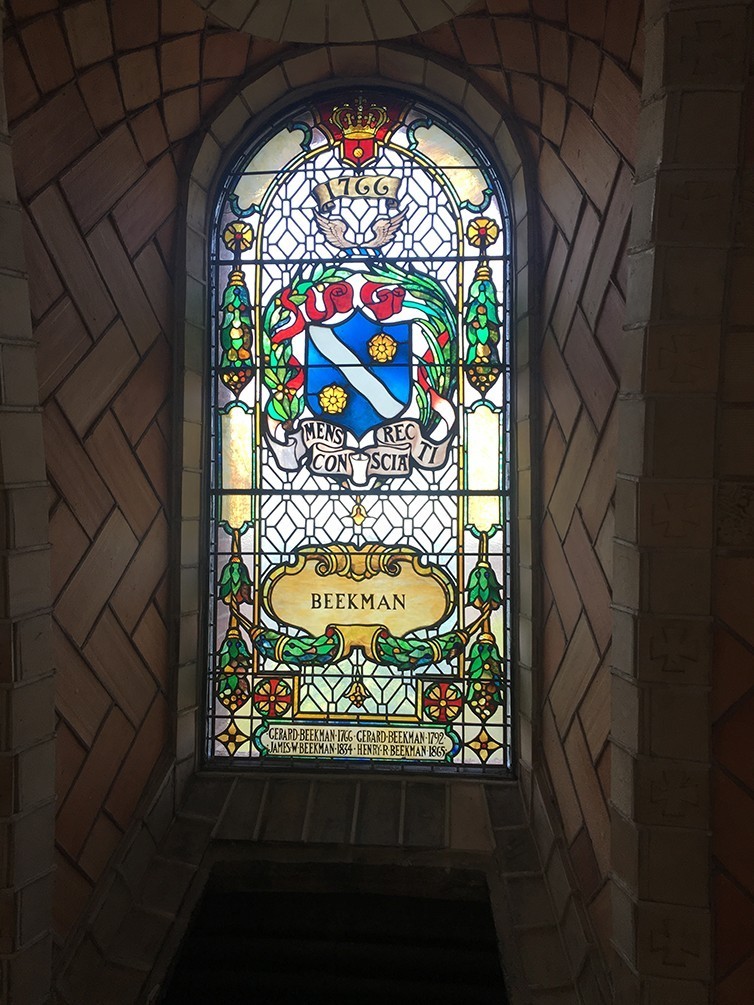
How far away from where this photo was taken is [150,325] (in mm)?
2402

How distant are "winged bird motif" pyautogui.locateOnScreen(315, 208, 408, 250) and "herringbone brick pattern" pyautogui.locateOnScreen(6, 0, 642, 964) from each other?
0.47 m

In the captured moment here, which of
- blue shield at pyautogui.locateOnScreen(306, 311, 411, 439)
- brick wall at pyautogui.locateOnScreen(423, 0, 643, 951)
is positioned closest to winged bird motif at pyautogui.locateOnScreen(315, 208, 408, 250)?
blue shield at pyautogui.locateOnScreen(306, 311, 411, 439)

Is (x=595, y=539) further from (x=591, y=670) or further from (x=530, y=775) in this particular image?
(x=530, y=775)

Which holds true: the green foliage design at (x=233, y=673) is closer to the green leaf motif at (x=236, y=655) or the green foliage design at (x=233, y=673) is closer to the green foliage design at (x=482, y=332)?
the green leaf motif at (x=236, y=655)

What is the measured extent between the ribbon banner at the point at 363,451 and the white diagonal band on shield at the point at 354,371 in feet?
0.19

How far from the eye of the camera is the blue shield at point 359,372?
2.53 m

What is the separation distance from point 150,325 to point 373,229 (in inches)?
30.8

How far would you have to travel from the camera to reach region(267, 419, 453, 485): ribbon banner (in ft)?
8.25

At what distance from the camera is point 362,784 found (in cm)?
243

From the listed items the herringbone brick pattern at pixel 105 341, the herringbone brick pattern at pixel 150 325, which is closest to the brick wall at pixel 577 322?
the herringbone brick pattern at pixel 150 325

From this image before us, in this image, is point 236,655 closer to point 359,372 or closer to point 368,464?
point 368,464

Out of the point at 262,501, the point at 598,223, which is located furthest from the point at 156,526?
the point at 598,223

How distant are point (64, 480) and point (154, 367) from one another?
0.53m

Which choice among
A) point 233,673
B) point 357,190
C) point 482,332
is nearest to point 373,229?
point 357,190
